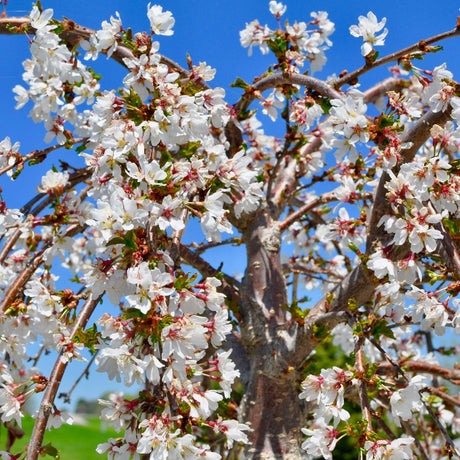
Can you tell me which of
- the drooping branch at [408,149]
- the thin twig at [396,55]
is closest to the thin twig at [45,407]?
the drooping branch at [408,149]

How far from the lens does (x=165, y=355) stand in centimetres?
111

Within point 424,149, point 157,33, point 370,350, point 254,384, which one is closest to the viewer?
point 157,33

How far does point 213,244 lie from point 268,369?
79 cm

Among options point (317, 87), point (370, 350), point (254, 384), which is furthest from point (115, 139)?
point (370, 350)

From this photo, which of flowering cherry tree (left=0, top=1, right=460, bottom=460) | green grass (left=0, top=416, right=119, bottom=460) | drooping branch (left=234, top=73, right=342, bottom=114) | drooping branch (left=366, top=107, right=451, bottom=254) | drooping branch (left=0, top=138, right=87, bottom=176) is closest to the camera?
flowering cherry tree (left=0, top=1, right=460, bottom=460)

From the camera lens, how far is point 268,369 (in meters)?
2.06

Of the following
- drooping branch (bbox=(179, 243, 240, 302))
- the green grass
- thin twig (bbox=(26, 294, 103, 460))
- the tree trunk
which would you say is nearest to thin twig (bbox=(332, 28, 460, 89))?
the tree trunk

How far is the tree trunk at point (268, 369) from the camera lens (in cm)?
200

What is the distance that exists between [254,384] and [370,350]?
130cm

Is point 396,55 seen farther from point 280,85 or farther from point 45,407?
point 45,407

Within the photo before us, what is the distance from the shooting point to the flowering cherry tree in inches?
47.8

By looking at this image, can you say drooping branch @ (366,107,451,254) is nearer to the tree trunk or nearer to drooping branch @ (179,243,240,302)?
the tree trunk

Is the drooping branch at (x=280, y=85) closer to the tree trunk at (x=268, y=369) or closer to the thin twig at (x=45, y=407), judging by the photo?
the tree trunk at (x=268, y=369)

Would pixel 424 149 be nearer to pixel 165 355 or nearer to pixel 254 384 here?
pixel 254 384
